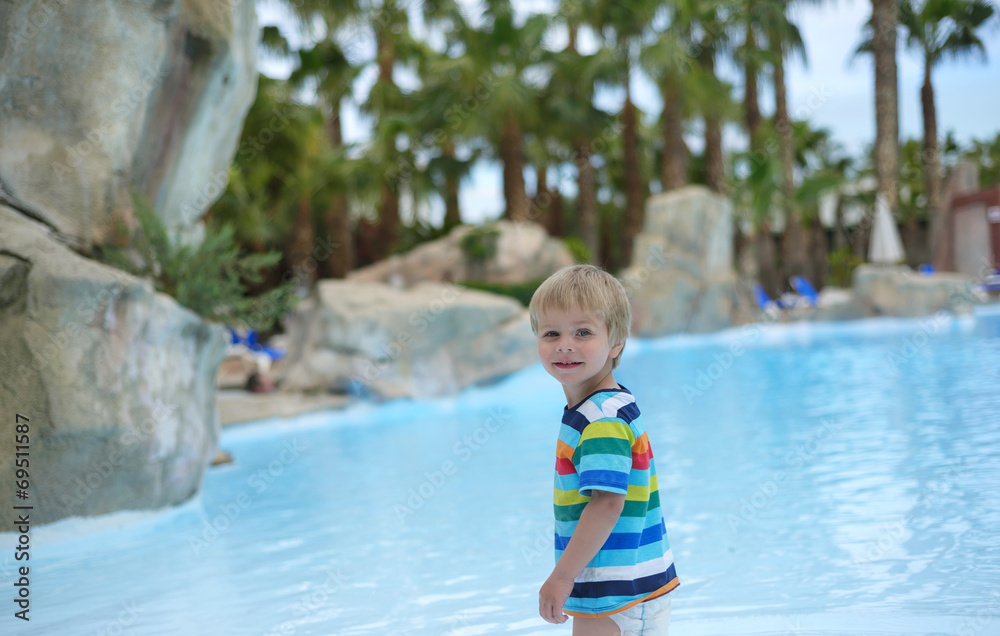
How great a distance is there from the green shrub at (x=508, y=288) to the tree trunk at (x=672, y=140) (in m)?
5.90

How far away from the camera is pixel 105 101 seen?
216 inches

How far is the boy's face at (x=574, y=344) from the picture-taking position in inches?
67.7

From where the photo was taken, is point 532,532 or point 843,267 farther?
point 843,267

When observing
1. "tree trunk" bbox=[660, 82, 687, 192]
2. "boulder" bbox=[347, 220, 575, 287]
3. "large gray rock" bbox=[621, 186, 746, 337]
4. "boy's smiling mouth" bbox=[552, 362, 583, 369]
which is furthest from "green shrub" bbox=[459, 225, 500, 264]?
"boy's smiling mouth" bbox=[552, 362, 583, 369]

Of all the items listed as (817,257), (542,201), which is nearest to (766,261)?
(817,257)

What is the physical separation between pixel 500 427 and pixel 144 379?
4.04 meters

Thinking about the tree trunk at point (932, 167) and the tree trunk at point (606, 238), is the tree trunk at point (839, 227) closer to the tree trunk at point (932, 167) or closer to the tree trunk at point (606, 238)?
the tree trunk at point (932, 167)

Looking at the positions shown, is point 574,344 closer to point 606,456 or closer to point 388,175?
point 606,456

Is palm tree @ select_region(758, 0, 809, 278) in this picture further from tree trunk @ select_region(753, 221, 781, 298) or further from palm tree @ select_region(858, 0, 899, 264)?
palm tree @ select_region(858, 0, 899, 264)

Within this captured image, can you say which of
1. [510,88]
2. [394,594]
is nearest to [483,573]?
[394,594]

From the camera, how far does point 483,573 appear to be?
3.65m

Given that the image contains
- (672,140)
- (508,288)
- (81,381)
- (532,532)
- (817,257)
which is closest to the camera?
(532,532)

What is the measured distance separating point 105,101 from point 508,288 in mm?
11483

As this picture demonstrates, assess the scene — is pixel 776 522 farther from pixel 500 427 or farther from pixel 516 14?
pixel 516 14
